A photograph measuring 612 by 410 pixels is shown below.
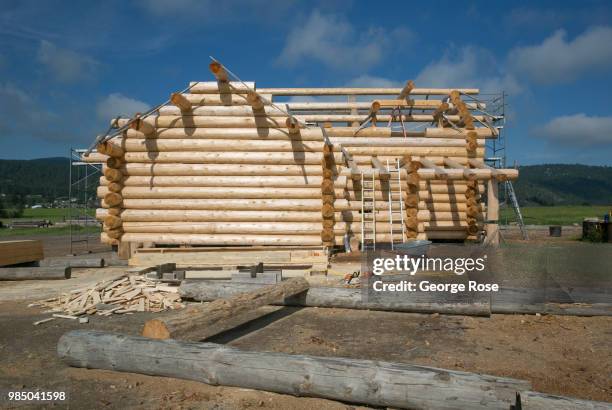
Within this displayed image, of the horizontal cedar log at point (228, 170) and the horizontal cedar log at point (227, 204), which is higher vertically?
the horizontal cedar log at point (228, 170)

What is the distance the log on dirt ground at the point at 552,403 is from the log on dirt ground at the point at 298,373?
19 centimetres

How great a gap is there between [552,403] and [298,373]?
6.89ft

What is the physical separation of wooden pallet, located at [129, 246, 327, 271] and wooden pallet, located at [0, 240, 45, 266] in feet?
10.2

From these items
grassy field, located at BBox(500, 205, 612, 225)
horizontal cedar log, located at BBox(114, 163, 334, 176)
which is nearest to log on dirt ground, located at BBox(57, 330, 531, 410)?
horizontal cedar log, located at BBox(114, 163, 334, 176)

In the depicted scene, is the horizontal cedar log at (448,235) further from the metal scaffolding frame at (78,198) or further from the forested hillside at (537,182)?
the forested hillside at (537,182)

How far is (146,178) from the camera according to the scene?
13539mm

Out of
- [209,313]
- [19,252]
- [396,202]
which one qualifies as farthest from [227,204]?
[209,313]

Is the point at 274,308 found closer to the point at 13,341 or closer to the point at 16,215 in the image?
the point at 13,341

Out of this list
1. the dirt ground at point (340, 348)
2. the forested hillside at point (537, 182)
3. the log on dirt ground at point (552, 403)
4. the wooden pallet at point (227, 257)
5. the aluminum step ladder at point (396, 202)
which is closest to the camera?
the log on dirt ground at point (552, 403)

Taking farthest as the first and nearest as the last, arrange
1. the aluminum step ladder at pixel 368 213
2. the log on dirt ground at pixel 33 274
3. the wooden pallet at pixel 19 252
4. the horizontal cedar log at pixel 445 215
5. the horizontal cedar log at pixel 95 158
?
the horizontal cedar log at pixel 445 215 < the aluminum step ladder at pixel 368 213 < the horizontal cedar log at pixel 95 158 < the wooden pallet at pixel 19 252 < the log on dirt ground at pixel 33 274

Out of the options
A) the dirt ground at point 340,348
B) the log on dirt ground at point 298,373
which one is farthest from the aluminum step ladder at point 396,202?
the log on dirt ground at point 298,373

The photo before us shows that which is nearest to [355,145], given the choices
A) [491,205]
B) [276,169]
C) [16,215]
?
[276,169]

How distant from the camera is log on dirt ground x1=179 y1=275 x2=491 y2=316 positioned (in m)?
7.22

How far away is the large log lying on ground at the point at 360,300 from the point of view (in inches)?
284
